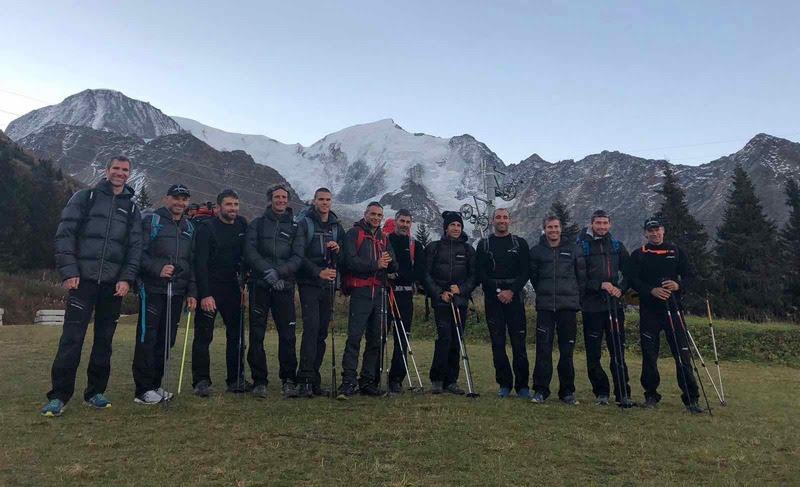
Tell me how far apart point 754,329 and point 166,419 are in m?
14.6

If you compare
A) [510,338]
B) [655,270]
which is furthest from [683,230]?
[510,338]

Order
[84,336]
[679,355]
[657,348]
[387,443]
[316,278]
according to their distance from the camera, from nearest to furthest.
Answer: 1. [387,443]
2. [84,336]
3. [316,278]
4. [679,355]
5. [657,348]

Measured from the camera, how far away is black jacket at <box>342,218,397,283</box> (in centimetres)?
715

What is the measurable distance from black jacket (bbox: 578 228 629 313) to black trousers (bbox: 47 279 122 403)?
5.97 metres

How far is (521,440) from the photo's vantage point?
5043 millimetres

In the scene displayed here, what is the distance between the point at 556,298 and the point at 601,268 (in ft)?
2.47

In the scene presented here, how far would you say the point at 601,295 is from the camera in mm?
7469

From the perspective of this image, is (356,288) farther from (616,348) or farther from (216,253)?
(616,348)

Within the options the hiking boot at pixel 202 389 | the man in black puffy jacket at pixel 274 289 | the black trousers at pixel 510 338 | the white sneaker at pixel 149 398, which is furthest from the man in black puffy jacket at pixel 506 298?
the white sneaker at pixel 149 398

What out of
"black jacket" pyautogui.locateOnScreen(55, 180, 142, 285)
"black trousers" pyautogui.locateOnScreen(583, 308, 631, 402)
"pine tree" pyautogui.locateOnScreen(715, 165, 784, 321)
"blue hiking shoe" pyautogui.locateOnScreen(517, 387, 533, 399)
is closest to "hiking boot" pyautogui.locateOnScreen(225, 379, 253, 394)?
"black jacket" pyautogui.locateOnScreen(55, 180, 142, 285)

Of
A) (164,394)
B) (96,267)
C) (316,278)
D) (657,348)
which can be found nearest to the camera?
(96,267)

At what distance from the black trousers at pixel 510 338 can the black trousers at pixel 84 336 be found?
4.81 metres

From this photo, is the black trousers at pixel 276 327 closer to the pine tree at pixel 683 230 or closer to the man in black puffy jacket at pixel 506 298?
the man in black puffy jacket at pixel 506 298

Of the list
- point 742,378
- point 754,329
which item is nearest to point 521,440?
point 742,378
